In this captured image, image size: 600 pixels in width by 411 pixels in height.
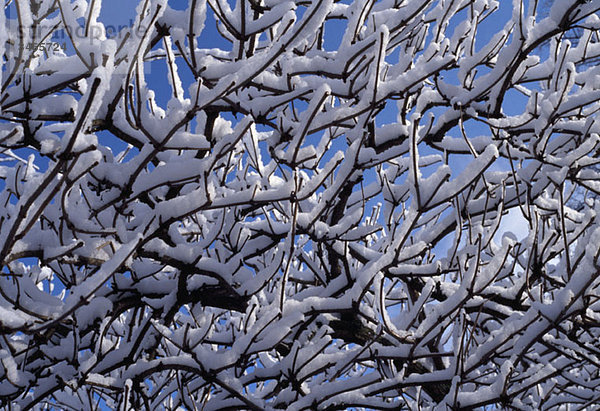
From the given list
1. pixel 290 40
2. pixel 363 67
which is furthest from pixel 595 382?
pixel 290 40

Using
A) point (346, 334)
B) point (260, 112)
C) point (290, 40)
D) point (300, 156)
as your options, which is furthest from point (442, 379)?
point (290, 40)

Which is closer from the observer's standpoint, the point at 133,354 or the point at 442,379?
the point at 442,379

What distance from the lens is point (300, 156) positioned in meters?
2.09

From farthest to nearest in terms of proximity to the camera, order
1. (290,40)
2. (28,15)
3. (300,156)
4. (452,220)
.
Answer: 1. (452,220)
2. (300,156)
3. (290,40)
4. (28,15)

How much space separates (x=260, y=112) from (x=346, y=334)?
1585 millimetres

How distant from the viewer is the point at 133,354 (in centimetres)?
257

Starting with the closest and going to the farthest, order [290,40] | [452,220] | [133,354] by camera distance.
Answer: [290,40] < [133,354] < [452,220]

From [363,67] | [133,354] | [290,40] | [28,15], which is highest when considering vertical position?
[363,67]

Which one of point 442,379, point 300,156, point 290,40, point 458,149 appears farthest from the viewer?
point 458,149

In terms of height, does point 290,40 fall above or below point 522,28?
below

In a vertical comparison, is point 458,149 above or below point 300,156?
above

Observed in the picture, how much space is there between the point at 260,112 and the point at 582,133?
1970 mm

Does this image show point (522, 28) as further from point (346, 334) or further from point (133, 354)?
point (133, 354)

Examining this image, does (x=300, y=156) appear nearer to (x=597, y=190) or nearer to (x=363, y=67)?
(x=363, y=67)
